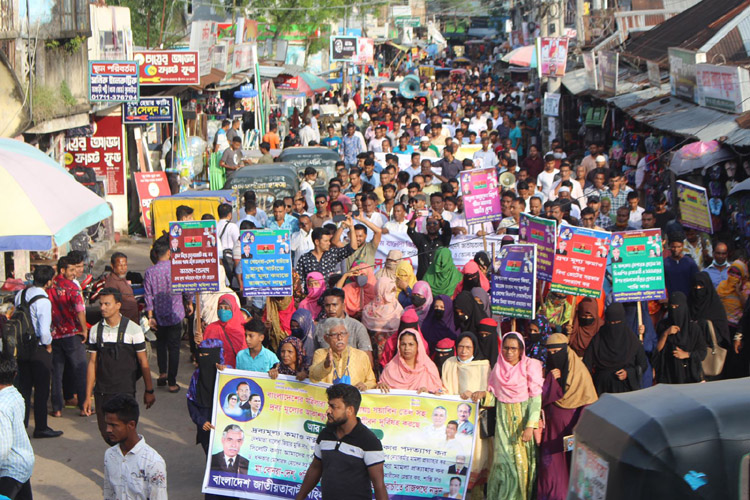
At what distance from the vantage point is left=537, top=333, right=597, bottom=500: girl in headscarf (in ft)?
24.2

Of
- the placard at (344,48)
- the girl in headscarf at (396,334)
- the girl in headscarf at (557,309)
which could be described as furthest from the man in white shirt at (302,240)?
the placard at (344,48)

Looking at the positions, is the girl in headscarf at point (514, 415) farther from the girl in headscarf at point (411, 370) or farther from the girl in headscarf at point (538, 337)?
the girl in headscarf at point (538, 337)

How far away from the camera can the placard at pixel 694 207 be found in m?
10.7

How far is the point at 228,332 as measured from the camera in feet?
28.9

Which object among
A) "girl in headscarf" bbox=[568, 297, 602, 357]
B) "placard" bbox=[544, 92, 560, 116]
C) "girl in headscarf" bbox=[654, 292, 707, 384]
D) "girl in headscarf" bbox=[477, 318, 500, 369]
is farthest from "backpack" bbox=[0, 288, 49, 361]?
"placard" bbox=[544, 92, 560, 116]

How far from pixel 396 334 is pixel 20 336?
322 centimetres

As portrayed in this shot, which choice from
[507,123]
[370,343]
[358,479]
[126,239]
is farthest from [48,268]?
[507,123]

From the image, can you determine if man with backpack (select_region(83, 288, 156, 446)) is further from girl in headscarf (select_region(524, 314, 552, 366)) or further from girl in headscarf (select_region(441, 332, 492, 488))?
girl in headscarf (select_region(524, 314, 552, 366))

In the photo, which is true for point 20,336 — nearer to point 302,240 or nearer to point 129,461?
point 129,461

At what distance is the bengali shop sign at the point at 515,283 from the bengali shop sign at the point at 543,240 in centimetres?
31

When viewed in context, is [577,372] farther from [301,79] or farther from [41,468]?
[301,79]

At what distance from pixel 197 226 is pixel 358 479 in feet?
14.9

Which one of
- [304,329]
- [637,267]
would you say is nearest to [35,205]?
[304,329]

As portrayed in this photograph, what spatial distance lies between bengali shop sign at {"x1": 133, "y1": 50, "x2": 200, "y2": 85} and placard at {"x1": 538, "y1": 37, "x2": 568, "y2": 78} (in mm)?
9964
